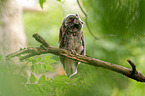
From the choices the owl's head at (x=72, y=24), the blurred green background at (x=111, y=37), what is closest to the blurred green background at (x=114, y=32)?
the blurred green background at (x=111, y=37)

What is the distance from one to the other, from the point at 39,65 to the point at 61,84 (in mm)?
193

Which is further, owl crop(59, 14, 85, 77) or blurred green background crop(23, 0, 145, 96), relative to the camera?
owl crop(59, 14, 85, 77)

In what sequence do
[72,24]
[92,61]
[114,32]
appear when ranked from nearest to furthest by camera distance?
[114,32] → [92,61] → [72,24]

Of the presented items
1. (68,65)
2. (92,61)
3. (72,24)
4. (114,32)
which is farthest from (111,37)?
(68,65)

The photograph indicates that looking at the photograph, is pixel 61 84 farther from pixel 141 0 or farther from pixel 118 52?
pixel 141 0

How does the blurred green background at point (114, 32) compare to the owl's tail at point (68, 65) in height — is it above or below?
above

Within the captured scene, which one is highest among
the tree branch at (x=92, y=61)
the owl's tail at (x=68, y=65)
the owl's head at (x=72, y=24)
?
the owl's head at (x=72, y=24)

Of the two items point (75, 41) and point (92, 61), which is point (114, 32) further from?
point (75, 41)

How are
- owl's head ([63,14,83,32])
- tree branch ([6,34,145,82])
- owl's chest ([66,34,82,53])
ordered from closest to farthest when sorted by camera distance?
tree branch ([6,34,145,82]) < owl's head ([63,14,83,32]) < owl's chest ([66,34,82,53])

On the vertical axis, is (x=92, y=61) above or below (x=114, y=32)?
below

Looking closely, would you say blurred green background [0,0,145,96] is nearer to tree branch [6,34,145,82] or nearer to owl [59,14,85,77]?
tree branch [6,34,145,82]

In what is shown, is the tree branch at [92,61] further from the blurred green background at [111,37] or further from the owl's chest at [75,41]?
the owl's chest at [75,41]

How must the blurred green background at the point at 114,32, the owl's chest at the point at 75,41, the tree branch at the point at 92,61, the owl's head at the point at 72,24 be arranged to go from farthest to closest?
1. the owl's chest at the point at 75,41
2. the owl's head at the point at 72,24
3. the tree branch at the point at 92,61
4. the blurred green background at the point at 114,32

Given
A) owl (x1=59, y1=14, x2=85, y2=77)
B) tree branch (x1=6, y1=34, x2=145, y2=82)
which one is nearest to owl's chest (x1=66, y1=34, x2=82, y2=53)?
owl (x1=59, y1=14, x2=85, y2=77)
